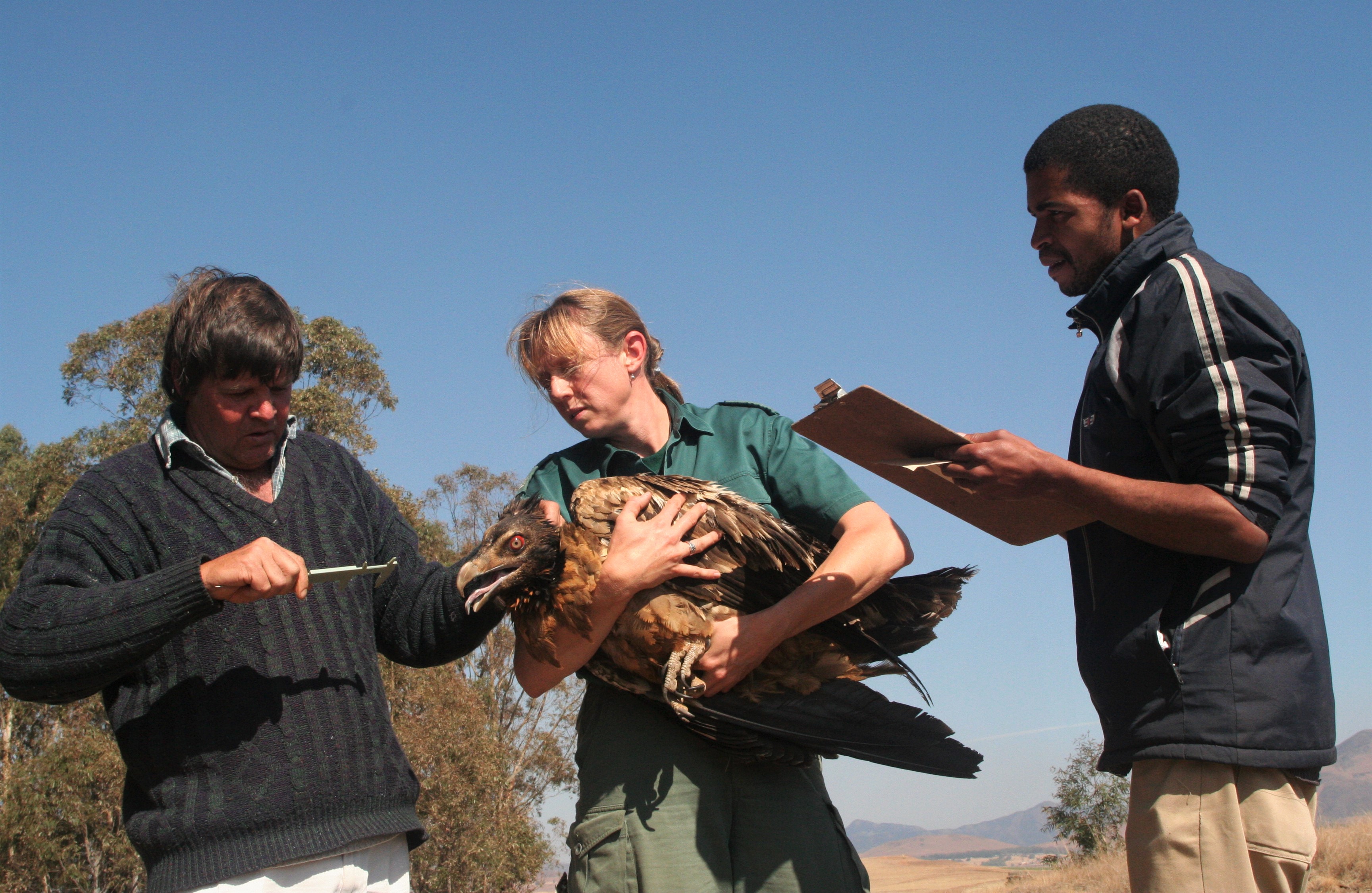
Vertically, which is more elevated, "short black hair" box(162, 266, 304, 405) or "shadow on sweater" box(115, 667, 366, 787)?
"short black hair" box(162, 266, 304, 405)

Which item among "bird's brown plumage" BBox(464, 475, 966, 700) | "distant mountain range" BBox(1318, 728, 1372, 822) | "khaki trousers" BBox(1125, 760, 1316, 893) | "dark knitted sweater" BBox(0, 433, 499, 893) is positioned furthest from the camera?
"distant mountain range" BBox(1318, 728, 1372, 822)

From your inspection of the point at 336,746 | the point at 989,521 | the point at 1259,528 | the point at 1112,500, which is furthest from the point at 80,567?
the point at 1259,528

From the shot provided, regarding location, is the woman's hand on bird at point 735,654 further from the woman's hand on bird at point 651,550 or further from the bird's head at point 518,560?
the bird's head at point 518,560

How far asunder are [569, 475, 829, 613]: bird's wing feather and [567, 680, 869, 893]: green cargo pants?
492mm

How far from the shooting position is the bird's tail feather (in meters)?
3.07

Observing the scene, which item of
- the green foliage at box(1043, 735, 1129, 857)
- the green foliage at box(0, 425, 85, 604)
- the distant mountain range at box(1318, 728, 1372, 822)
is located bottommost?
the distant mountain range at box(1318, 728, 1372, 822)

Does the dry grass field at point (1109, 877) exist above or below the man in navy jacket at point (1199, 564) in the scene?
below

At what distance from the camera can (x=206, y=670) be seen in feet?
9.07

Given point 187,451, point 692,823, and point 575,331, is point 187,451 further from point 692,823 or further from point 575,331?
point 692,823

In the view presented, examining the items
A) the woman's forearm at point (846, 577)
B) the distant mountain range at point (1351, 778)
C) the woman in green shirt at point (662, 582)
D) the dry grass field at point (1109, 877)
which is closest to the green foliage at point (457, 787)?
the dry grass field at point (1109, 877)

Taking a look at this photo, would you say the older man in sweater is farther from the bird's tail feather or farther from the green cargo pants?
the bird's tail feather

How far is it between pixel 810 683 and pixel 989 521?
0.88 m

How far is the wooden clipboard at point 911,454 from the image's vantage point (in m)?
2.56

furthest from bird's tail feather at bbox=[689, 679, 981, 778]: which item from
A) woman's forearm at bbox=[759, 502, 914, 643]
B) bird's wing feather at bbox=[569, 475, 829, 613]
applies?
bird's wing feather at bbox=[569, 475, 829, 613]
